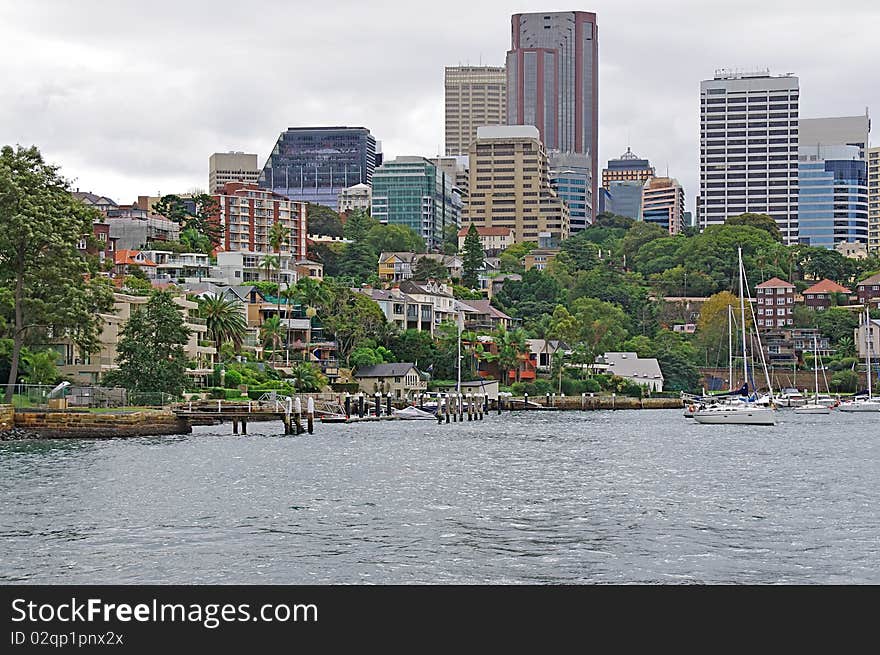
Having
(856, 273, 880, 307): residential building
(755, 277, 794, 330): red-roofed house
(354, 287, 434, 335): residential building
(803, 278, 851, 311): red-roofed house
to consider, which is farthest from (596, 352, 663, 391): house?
(856, 273, 880, 307): residential building

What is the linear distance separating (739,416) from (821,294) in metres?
90.2

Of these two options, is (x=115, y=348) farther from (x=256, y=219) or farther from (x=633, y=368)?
(x=256, y=219)

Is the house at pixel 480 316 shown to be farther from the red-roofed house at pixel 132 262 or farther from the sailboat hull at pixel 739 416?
the sailboat hull at pixel 739 416

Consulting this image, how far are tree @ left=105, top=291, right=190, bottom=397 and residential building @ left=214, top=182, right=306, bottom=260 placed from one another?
9503 centimetres

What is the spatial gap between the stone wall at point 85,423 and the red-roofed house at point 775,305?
120610mm

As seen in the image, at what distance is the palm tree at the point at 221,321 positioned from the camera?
99438mm

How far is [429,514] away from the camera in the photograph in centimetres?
3341

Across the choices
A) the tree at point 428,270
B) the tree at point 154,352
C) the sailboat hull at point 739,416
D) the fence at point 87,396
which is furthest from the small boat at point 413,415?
the tree at point 428,270

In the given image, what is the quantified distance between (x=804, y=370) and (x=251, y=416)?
102m

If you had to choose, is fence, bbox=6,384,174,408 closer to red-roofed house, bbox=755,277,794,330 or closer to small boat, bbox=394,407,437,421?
small boat, bbox=394,407,437,421

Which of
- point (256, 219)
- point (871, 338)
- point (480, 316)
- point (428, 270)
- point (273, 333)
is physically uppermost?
point (256, 219)

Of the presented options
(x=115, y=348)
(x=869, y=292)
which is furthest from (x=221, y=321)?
(x=869, y=292)
